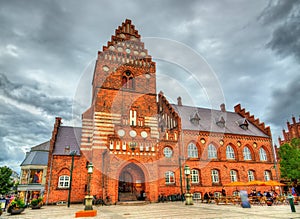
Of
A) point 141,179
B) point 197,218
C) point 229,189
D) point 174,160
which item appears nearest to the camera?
point 197,218

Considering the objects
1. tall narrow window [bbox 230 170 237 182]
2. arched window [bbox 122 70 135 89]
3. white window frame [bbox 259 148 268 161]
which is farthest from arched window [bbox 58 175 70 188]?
white window frame [bbox 259 148 268 161]

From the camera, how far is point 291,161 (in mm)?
30703

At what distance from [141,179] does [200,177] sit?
29.0 feet

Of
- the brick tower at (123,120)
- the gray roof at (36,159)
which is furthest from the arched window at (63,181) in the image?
the gray roof at (36,159)

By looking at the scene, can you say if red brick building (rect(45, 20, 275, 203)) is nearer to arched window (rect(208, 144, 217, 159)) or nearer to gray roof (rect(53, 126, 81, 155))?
arched window (rect(208, 144, 217, 159))

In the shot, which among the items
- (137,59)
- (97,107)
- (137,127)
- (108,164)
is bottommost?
(108,164)

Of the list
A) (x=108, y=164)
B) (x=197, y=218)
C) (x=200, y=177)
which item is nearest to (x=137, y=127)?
(x=108, y=164)

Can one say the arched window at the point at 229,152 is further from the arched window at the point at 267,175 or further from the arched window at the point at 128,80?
the arched window at the point at 128,80

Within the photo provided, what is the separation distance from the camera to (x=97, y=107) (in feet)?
88.3

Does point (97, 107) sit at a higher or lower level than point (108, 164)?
higher

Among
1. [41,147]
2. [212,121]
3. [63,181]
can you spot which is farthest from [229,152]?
[41,147]

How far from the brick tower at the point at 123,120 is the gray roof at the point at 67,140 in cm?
122

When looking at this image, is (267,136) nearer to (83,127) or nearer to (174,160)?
(174,160)

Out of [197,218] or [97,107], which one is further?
[97,107]
